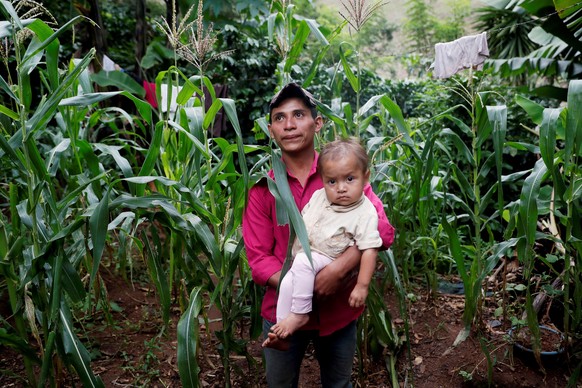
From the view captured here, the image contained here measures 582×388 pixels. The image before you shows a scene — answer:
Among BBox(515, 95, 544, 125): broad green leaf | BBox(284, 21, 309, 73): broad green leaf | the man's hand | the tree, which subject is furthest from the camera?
the tree

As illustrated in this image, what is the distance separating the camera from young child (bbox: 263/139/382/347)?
1.31 meters

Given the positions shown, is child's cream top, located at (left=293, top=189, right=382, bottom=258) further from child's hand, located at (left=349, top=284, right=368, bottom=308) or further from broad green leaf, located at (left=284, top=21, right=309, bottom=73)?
broad green leaf, located at (left=284, top=21, right=309, bottom=73)

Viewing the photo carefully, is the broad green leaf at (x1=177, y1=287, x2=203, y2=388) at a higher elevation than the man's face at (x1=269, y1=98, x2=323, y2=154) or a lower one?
lower

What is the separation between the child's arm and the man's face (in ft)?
1.31

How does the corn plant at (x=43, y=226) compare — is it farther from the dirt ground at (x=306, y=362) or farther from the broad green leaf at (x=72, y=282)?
the dirt ground at (x=306, y=362)

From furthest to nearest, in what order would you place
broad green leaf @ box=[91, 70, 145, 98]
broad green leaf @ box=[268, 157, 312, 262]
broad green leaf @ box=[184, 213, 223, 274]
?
broad green leaf @ box=[91, 70, 145, 98]
broad green leaf @ box=[184, 213, 223, 274]
broad green leaf @ box=[268, 157, 312, 262]

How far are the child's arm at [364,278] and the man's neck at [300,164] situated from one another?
0.33m

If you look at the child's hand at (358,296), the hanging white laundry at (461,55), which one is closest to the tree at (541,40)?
the hanging white laundry at (461,55)

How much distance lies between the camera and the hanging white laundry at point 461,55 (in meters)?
1.99

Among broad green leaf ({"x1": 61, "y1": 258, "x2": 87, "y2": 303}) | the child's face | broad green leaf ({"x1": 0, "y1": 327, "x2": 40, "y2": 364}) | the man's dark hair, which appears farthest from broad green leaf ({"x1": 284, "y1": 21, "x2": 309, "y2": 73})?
broad green leaf ({"x1": 0, "y1": 327, "x2": 40, "y2": 364})

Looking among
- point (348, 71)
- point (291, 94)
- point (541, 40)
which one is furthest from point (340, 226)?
point (541, 40)

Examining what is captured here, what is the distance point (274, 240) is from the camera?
1.52 metres

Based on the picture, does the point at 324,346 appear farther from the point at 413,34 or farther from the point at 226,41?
the point at 413,34

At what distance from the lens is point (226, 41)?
566 cm
